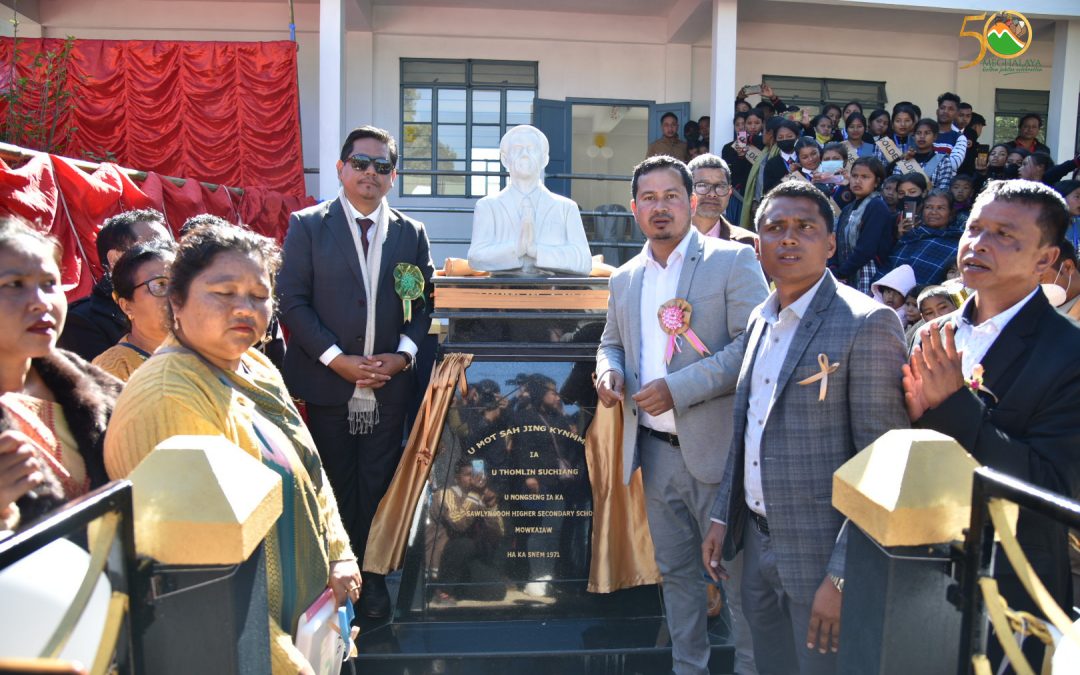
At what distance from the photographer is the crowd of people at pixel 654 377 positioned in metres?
1.59

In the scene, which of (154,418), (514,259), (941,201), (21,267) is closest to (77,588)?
(154,418)

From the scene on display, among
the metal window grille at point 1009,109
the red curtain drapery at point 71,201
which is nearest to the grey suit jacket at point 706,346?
the red curtain drapery at point 71,201

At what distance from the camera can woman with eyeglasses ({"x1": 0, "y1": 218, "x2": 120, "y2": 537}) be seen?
Answer: 1.46m

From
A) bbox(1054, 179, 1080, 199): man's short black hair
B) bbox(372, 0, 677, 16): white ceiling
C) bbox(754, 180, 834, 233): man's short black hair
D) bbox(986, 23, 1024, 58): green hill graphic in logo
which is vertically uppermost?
bbox(372, 0, 677, 16): white ceiling

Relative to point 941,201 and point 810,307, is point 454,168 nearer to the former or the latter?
point 941,201

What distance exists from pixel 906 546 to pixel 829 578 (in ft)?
1.50

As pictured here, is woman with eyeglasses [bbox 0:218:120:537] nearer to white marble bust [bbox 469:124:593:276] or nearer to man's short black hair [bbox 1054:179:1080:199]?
white marble bust [bbox 469:124:593:276]

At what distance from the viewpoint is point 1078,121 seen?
1009 cm

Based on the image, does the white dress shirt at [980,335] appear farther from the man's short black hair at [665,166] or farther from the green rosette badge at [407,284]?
the green rosette badge at [407,284]

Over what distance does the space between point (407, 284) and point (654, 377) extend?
1256 millimetres

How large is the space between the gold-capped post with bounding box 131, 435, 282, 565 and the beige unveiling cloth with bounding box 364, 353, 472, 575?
1.91 m

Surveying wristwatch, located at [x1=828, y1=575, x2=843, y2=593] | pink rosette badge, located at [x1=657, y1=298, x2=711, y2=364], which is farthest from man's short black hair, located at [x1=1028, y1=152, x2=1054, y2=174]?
wristwatch, located at [x1=828, y1=575, x2=843, y2=593]

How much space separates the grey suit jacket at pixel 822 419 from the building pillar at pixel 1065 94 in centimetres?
965

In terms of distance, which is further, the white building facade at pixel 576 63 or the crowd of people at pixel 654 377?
the white building facade at pixel 576 63
